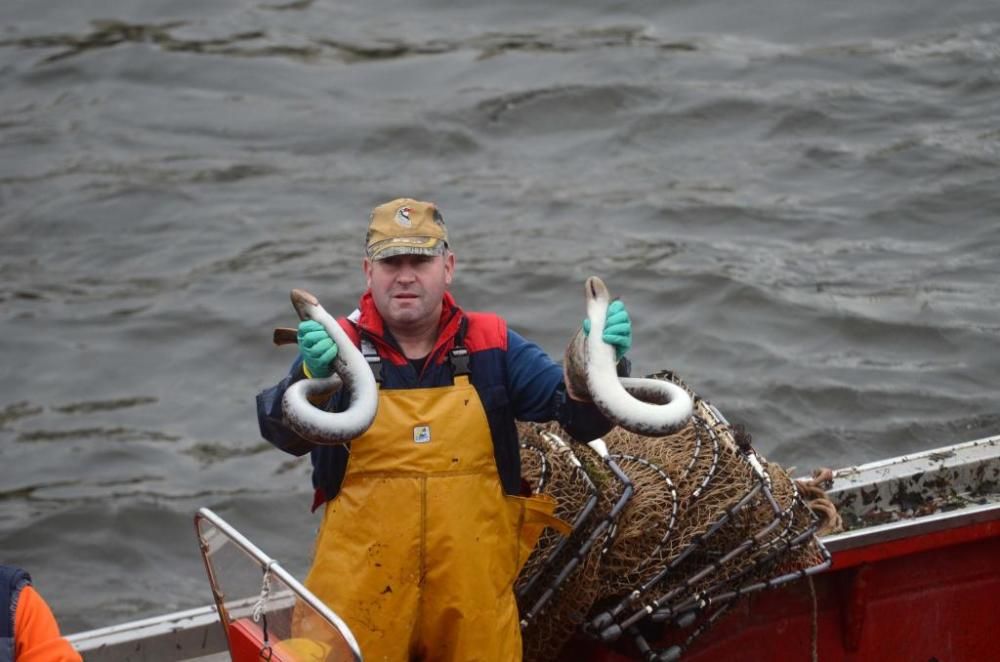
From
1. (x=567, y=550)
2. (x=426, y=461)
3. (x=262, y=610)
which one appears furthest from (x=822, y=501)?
(x=262, y=610)

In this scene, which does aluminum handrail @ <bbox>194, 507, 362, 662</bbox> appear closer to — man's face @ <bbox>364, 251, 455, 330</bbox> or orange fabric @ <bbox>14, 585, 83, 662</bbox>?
orange fabric @ <bbox>14, 585, 83, 662</bbox>

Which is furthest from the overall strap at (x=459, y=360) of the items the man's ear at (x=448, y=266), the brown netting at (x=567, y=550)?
the brown netting at (x=567, y=550)

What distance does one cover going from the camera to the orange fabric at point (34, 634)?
3.90 metres

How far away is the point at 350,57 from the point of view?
17.0m

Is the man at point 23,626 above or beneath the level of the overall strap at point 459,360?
beneath

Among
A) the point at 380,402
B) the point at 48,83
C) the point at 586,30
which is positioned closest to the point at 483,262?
the point at 586,30

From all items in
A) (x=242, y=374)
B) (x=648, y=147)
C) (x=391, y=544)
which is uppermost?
(x=391, y=544)

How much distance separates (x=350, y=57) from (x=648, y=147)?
13.4 feet

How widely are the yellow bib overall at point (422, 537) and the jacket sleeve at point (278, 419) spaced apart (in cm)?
18

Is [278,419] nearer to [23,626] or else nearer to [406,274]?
[406,274]

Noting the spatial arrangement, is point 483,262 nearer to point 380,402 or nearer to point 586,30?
point 586,30

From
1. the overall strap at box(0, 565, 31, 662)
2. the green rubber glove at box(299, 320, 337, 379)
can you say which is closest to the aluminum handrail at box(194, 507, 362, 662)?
the green rubber glove at box(299, 320, 337, 379)

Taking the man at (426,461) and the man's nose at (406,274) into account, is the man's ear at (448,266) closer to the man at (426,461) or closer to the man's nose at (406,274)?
the man at (426,461)

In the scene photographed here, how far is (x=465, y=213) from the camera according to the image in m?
14.2
